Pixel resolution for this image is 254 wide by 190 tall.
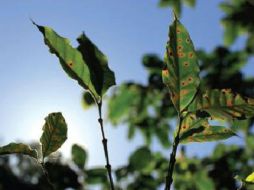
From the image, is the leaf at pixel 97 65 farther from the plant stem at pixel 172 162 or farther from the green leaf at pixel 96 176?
the green leaf at pixel 96 176

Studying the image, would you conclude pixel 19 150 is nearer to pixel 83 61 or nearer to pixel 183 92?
pixel 83 61

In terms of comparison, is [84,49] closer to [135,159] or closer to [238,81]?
[135,159]

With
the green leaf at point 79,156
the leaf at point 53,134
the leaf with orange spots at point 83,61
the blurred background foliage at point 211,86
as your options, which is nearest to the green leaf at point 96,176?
→ the green leaf at point 79,156

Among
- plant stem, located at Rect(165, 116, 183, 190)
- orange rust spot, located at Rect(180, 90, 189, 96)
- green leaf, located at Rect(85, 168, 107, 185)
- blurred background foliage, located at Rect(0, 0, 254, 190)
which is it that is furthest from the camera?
blurred background foliage, located at Rect(0, 0, 254, 190)

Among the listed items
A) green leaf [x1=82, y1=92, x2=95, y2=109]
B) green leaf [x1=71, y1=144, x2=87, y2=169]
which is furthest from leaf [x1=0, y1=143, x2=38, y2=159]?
green leaf [x1=82, y1=92, x2=95, y2=109]

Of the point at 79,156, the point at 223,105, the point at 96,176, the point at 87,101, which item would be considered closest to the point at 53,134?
the point at 79,156

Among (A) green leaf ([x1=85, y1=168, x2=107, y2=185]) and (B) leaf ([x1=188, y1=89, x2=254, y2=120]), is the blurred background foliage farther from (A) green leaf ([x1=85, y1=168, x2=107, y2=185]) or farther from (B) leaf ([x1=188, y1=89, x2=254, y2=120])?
(B) leaf ([x1=188, y1=89, x2=254, y2=120])
